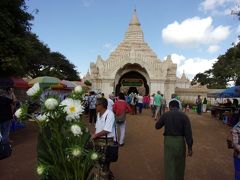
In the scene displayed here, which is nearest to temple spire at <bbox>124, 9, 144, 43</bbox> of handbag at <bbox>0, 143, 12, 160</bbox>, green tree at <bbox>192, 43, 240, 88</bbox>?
green tree at <bbox>192, 43, 240, 88</bbox>

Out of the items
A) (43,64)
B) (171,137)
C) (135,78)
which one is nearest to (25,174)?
(171,137)

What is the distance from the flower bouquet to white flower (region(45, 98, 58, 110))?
0.05ft

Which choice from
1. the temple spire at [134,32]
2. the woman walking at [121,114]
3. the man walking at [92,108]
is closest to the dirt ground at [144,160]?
the woman walking at [121,114]

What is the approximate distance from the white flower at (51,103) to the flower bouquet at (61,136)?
0.01m

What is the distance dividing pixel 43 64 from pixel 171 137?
1686 inches

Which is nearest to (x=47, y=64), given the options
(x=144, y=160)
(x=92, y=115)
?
(x=92, y=115)

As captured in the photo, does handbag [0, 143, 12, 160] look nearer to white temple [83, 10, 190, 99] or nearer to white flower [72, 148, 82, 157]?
white flower [72, 148, 82, 157]

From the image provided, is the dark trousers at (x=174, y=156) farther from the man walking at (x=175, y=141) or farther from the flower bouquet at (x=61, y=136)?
the flower bouquet at (x=61, y=136)

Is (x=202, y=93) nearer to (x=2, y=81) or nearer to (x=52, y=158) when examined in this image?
(x=2, y=81)

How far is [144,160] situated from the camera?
9.17m

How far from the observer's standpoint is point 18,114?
3.58 meters

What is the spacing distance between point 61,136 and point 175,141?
2.91 meters

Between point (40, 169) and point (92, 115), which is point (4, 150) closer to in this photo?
point (40, 169)

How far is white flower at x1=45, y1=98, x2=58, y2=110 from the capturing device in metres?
3.48
